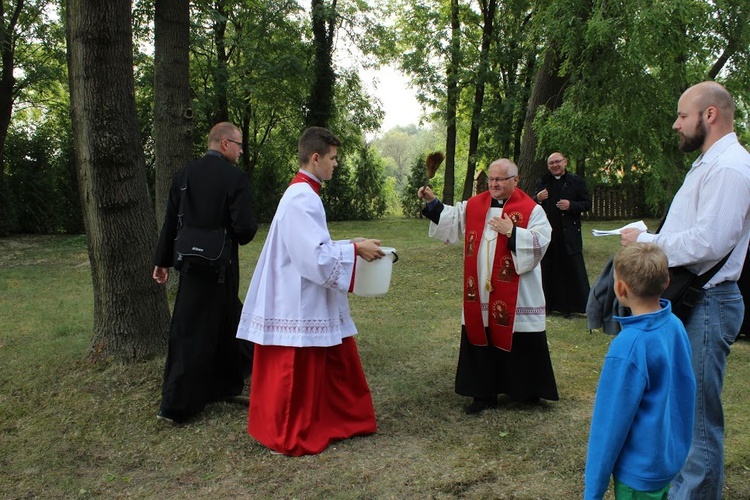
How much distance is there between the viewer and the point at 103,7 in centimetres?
522

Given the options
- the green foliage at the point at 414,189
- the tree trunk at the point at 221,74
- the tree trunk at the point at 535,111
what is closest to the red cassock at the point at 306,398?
the tree trunk at the point at 535,111

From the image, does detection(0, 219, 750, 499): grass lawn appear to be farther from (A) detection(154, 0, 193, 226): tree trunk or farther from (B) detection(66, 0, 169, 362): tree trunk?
(A) detection(154, 0, 193, 226): tree trunk

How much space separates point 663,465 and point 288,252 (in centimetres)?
258

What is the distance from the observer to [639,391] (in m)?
2.40

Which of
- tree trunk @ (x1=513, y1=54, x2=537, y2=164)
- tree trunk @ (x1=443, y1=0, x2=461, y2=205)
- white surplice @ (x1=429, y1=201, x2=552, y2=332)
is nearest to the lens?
white surplice @ (x1=429, y1=201, x2=552, y2=332)

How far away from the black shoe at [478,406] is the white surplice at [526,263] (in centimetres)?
62

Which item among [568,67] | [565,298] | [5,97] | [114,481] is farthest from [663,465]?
[5,97]

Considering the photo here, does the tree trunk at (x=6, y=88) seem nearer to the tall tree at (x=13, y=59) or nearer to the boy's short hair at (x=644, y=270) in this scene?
the tall tree at (x=13, y=59)

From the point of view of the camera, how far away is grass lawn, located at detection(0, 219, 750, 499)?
3.86 metres

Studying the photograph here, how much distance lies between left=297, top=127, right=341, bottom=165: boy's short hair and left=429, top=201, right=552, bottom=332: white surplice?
1.29m

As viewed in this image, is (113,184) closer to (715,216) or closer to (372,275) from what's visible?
(372,275)

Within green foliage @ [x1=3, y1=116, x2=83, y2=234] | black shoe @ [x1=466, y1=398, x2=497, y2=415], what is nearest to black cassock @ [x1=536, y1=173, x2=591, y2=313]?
black shoe @ [x1=466, y1=398, x2=497, y2=415]

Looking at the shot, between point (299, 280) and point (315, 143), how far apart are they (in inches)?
37.1

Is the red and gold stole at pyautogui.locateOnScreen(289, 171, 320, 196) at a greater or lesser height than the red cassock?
greater
